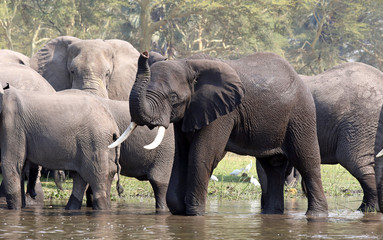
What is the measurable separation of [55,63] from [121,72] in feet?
3.40

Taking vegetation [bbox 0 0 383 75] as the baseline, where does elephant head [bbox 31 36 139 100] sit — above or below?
below

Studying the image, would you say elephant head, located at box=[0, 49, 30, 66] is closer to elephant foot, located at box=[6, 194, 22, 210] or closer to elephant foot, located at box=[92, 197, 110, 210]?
elephant foot, located at box=[6, 194, 22, 210]

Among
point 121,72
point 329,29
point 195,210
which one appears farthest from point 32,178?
point 329,29

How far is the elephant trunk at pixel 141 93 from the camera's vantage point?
6707 millimetres

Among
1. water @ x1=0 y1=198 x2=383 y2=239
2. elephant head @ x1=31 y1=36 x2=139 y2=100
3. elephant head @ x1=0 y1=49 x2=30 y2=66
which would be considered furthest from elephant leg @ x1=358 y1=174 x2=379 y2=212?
elephant head @ x1=0 y1=49 x2=30 y2=66

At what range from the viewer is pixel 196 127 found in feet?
23.5

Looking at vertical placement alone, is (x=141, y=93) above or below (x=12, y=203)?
above

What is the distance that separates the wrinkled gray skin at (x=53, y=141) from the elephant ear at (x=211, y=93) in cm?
123

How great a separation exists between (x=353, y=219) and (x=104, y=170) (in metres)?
2.47

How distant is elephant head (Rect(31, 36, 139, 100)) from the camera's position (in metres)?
11.0

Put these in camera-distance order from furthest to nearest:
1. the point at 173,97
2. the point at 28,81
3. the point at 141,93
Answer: the point at 28,81
the point at 173,97
the point at 141,93

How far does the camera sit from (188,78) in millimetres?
7258

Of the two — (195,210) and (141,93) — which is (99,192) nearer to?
(195,210)

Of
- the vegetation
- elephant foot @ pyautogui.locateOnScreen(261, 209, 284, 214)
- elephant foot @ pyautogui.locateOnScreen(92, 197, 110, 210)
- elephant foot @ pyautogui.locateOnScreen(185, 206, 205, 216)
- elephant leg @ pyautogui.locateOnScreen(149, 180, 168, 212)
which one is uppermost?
the vegetation
